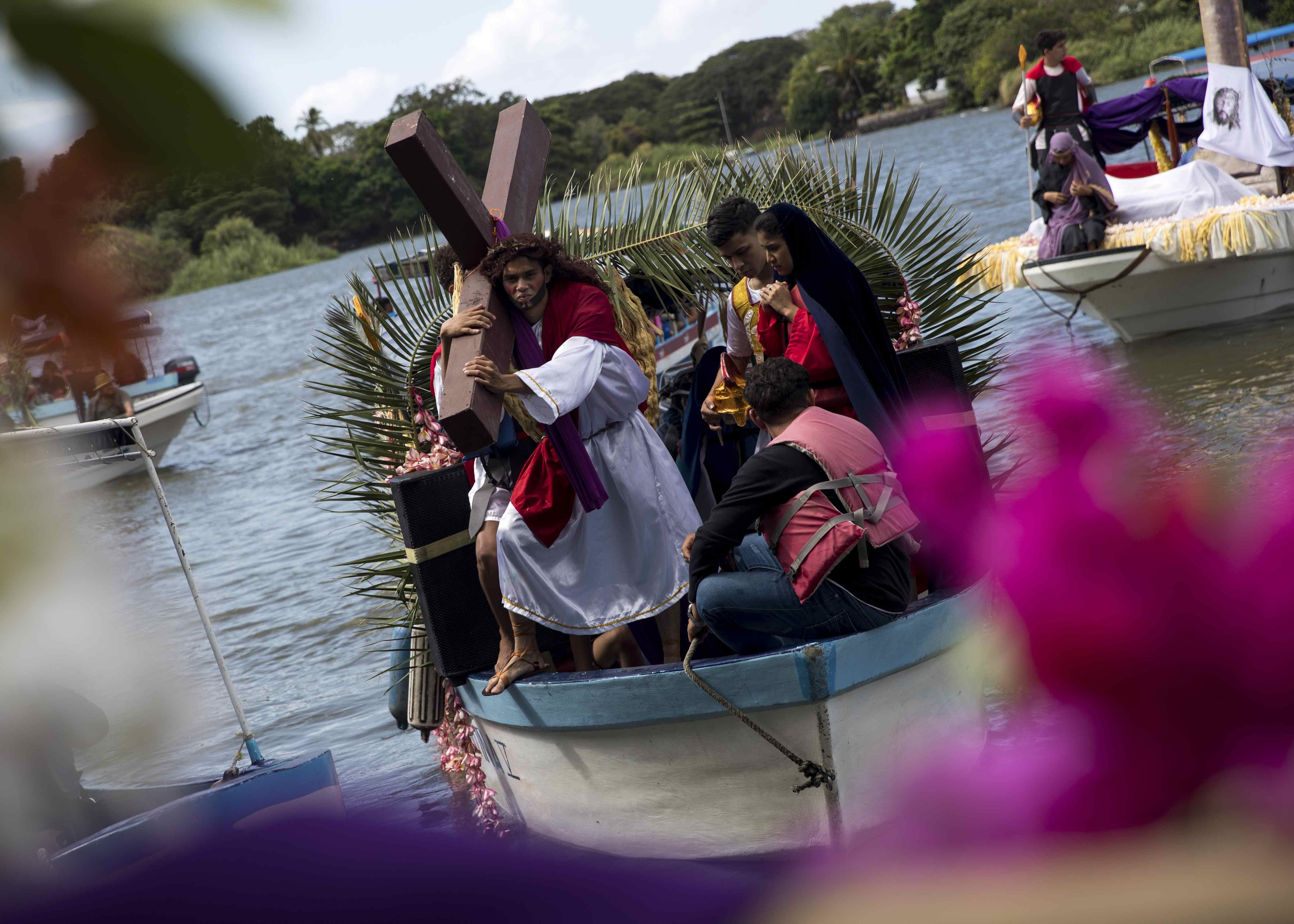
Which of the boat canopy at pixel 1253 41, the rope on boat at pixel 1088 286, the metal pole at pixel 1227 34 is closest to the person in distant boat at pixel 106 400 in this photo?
the rope on boat at pixel 1088 286

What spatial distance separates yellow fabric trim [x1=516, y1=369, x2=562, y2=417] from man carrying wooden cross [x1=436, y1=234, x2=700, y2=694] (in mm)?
201

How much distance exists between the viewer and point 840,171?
640cm

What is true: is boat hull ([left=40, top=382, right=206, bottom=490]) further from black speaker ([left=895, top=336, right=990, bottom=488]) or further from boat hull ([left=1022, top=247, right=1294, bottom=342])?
black speaker ([left=895, top=336, right=990, bottom=488])

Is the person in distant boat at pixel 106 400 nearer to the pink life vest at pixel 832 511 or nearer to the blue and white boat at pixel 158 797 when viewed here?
the blue and white boat at pixel 158 797

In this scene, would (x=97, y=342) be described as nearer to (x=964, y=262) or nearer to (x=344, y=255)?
(x=344, y=255)

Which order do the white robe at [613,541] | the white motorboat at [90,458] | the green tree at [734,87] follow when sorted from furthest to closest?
the white robe at [613,541], the green tree at [734,87], the white motorboat at [90,458]

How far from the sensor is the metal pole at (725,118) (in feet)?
12.3

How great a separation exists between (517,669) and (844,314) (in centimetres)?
184

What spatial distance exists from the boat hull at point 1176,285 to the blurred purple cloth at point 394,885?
13.0 m

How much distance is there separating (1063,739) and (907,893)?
0.37 ft

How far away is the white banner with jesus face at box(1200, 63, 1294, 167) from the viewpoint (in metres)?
12.8

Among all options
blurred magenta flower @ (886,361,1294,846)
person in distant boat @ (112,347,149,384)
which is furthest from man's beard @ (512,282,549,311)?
blurred magenta flower @ (886,361,1294,846)

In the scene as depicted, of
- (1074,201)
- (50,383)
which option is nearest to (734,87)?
(50,383)

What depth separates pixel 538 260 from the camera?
→ 427 cm
